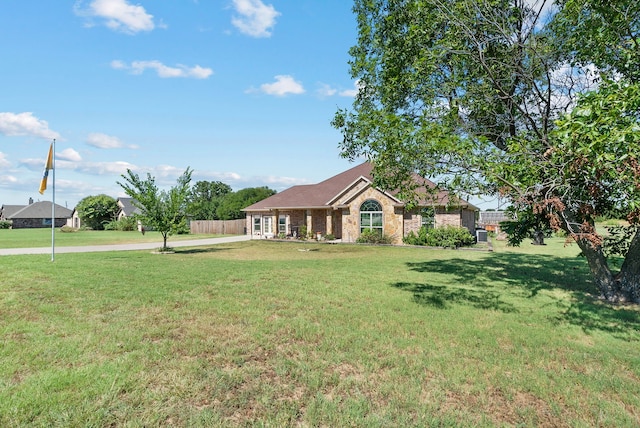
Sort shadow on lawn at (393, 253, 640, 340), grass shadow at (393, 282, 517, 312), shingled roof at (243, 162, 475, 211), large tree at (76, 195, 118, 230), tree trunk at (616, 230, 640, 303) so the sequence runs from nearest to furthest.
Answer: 1. shadow on lawn at (393, 253, 640, 340)
2. grass shadow at (393, 282, 517, 312)
3. tree trunk at (616, 230, 640, 303)
4. shingled roof at (243, 162, 475, 211)
5. large tree at (76, 195, 118, 230)

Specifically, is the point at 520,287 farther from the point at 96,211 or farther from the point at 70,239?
the point at 96,211

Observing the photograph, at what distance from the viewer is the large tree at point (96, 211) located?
54294 millimetres

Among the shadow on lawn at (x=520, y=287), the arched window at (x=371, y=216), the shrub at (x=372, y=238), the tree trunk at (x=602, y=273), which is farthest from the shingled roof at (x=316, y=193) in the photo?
the tree trunk at (x=602, y=273)

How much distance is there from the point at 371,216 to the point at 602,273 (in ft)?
56.1

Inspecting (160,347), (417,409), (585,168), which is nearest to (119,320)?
(160,347)

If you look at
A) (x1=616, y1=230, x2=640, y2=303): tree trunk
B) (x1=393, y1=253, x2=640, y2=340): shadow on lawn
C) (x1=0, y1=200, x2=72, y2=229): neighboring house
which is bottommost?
(x1=393, y1=253, x2=640, y2=340): shadow on lawn

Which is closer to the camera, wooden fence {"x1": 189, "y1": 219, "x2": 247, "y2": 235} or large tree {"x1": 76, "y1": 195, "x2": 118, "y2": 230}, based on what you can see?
wooden fence {"x1": 189, "y1": 219, "x2": 247, "y2": 235}

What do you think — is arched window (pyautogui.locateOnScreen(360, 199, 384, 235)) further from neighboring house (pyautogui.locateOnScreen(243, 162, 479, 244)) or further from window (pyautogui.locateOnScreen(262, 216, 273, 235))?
window (pyautogui.locateOnScreen(262, 216, 273, 235))

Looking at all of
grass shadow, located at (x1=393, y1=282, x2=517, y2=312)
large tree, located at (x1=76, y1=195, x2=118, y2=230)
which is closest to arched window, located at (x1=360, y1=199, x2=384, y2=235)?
grass shadow, located at (x1=393, y1=282, x2=517, y2=312)

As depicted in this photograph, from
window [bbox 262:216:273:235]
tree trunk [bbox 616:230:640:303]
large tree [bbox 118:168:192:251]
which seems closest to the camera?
tree trunk [bbox 616:230:640:303]

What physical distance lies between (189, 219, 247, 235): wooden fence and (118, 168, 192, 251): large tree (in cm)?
2050

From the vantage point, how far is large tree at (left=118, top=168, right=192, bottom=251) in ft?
63.5

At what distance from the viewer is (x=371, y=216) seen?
25.6 metres

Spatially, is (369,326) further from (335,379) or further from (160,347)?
(160,347)
